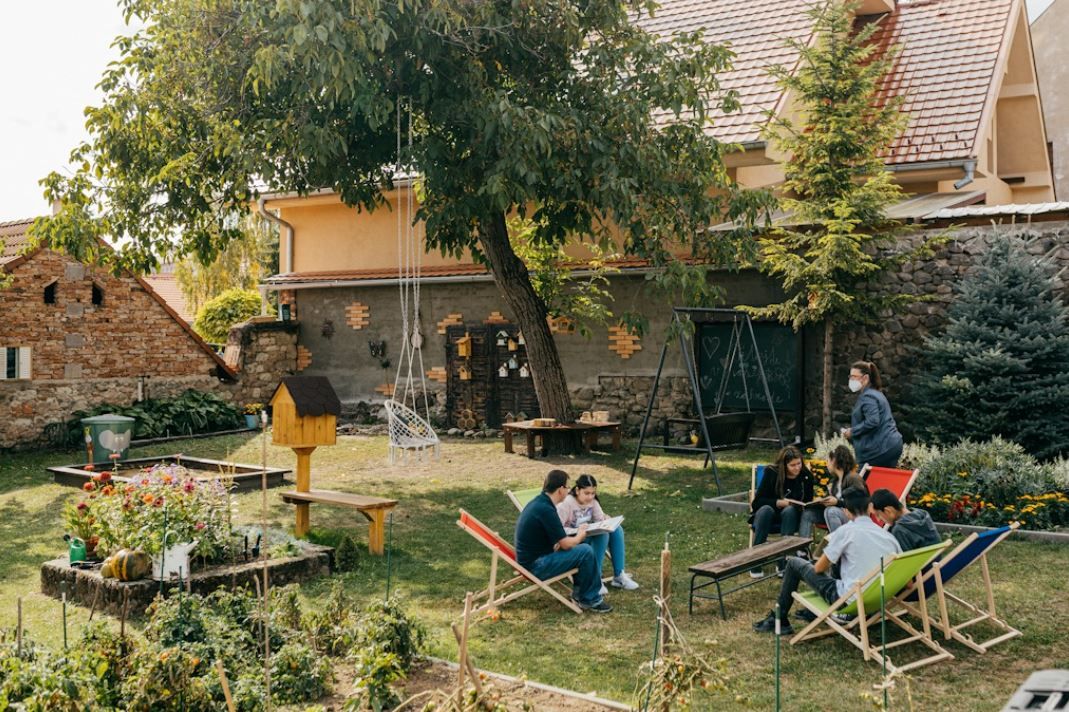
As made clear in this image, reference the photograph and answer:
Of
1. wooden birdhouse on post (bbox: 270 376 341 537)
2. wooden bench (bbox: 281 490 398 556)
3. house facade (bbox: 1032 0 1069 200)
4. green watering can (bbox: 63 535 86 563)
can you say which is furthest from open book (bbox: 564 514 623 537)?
house facade (bbox: 1032 0 1069 200)

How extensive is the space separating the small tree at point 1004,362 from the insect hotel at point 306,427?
7.64 m

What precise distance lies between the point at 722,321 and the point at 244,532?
10.5 meters

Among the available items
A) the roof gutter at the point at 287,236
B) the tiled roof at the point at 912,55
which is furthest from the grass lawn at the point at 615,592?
the roof gutter at the point at 287,236

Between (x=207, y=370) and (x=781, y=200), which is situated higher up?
(x=781, y=200)

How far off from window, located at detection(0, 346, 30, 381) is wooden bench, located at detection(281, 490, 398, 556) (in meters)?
9.01

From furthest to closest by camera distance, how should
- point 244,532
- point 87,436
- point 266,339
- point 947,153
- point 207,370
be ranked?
point 266,339 → point 207,370 → point 947,153 → point 87,436 → point 244,532

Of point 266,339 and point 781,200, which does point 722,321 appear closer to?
point 781,200

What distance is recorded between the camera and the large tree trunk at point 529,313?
590 inches

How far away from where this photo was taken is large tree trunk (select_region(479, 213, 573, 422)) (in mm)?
14977

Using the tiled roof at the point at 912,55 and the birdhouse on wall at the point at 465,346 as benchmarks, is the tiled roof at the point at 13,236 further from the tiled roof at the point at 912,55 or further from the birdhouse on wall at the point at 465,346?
the tiled roof at the point at 912,55

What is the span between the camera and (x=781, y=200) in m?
13.7

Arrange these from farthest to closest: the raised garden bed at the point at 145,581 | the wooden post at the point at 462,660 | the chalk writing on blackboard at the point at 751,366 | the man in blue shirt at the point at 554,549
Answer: the chalk writing on blackboard at the point at 751,366, the man in blue shirt at the point at 554,549, the raised garden bed at the point at 145,581, the wooden post at the point at 462,660

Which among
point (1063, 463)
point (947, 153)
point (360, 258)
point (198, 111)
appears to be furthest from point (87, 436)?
point (947, 153)

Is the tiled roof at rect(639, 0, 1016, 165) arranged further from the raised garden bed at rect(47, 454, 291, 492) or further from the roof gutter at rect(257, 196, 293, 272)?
the roof gutter at rect(257, 196, 293, 272)
